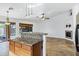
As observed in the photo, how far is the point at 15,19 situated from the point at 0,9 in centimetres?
36

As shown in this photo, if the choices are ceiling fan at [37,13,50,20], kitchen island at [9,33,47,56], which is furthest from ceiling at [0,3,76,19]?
kitchen island at [9,33,47,56]

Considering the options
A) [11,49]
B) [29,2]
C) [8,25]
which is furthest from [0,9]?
[11,49]

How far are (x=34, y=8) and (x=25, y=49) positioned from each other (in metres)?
0.80

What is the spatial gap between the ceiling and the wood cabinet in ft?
1.74

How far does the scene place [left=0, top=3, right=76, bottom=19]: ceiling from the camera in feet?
8.55

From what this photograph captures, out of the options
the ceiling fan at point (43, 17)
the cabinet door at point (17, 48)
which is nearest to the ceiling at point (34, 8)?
the ceiling fan at point (43, 17)

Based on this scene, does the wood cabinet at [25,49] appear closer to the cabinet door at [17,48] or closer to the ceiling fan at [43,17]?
the cabinet door at [17,48]

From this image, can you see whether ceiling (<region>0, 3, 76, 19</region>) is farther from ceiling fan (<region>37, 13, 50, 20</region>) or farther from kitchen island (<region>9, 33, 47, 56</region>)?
kitchen island (<region>9, 33, 47, 56</region>)

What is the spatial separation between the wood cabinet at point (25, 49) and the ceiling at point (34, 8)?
53 cm

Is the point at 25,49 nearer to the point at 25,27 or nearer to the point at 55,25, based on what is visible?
the point at 25,27

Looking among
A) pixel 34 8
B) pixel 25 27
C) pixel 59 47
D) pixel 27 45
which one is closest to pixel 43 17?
pixel 34 8

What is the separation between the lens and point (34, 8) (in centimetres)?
267

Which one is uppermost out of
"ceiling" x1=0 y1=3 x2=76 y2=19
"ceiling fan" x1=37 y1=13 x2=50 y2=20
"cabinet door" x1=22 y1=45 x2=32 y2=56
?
"ceiling" x1=0 y1=3 x2=76 y2=19

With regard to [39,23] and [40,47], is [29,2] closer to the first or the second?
[39,23]
